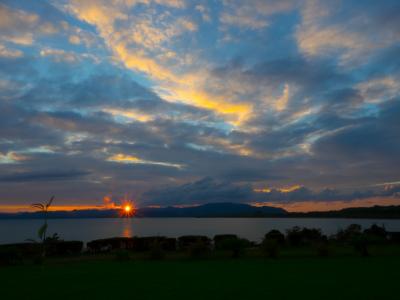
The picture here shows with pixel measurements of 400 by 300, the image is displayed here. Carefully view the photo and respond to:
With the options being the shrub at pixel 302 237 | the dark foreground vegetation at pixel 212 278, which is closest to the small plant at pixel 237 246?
the dark foreground vegetation at pixel 212 278

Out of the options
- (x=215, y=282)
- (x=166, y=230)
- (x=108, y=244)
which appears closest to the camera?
(x=215, y=282)

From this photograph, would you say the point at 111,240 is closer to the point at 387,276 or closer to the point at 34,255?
the point at 34,255

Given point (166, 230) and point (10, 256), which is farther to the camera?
point (166, 230)

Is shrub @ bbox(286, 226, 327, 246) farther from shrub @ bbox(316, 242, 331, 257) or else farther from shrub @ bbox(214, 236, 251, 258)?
shrub @ bbox(214, 236, 251, 258)

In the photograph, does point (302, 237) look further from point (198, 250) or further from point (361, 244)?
point (198, 250)

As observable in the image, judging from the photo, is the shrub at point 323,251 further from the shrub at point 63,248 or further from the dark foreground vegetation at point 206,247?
the shrub at point 63,248

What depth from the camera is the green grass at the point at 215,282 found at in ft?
40.1

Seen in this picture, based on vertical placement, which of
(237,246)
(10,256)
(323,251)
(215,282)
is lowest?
(215,282)

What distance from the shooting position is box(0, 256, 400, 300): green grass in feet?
40.1

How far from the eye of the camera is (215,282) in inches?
569

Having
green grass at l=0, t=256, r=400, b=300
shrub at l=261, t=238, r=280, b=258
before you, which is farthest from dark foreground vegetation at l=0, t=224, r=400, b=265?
green grass at l=0, t=256, r=400, b=300

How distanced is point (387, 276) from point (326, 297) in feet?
16.2

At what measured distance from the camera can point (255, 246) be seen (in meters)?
32.0

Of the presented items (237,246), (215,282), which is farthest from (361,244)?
(215,282)
